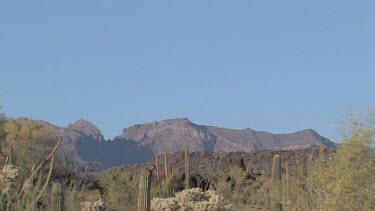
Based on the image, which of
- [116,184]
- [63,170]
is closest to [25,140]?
[63,170]

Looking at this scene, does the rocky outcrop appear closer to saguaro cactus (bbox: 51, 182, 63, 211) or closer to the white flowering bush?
saguaro cactus (bbox: 51, 182, 63, 211)

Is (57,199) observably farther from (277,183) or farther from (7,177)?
(277,183)

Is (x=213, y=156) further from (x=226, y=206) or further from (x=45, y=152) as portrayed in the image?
(x=226, y=206)

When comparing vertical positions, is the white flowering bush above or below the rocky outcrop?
below

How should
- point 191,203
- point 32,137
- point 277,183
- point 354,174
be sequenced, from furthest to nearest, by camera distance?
point 32,137 < point 277,183 < point 191,203 < point 354,174

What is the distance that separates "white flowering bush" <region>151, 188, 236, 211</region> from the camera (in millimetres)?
12695

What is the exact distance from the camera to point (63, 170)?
98.7 feet

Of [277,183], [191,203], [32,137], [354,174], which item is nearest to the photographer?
[354,174]

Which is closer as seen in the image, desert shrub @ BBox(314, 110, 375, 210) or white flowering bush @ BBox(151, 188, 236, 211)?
desert shrub @ BBox(314, 110, 375, 210)

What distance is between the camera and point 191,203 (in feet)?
42.4

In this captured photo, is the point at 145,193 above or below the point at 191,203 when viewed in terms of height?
above

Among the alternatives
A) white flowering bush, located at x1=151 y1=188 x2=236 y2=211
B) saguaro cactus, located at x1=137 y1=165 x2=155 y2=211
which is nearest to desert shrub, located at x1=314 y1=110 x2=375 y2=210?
white flowering bush, located at x1=151 y1=188 x2=236 y2=211

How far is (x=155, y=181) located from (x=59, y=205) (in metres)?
13.8

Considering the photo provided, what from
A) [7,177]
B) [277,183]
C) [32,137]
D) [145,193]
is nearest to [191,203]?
[145,193]
